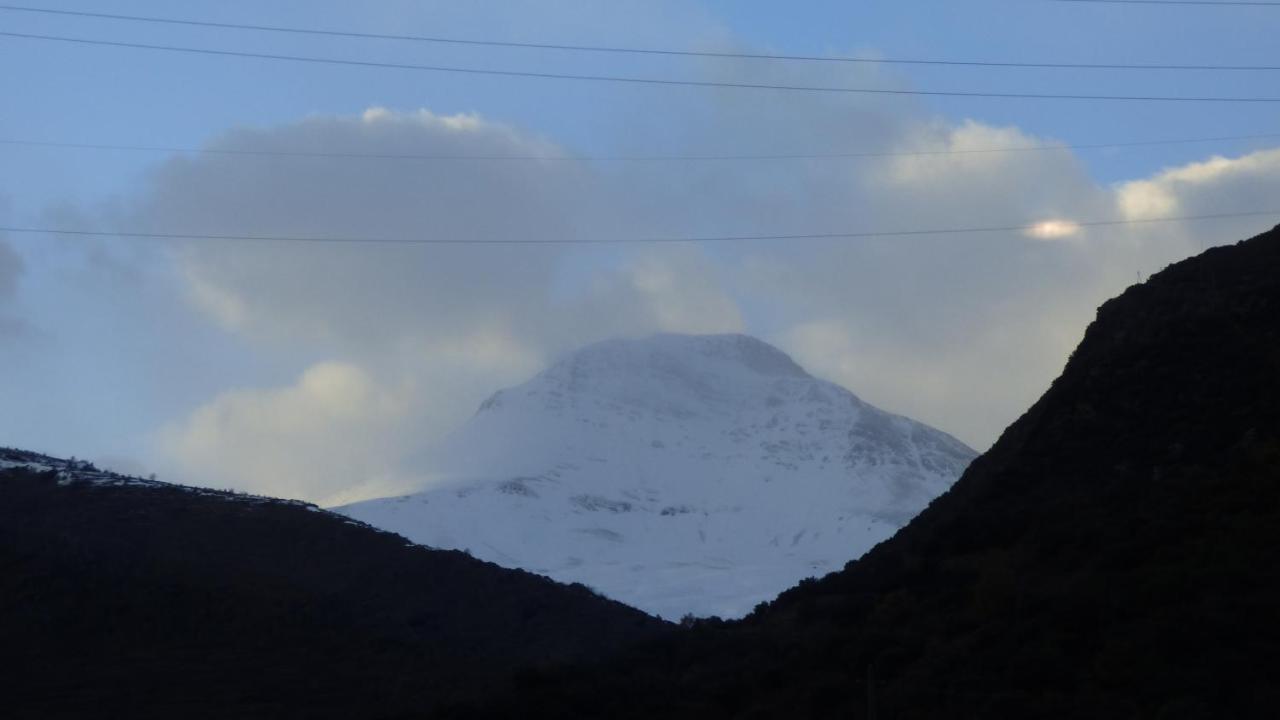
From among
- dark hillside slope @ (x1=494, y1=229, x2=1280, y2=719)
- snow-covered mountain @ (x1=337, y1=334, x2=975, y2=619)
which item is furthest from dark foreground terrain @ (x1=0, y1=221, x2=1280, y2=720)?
snow-covered mountain @ (x1=337, y1=334, x2=975, y2=619)

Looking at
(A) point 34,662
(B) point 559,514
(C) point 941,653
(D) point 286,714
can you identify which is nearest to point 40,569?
(A) point 34,662

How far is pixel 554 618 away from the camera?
165ft

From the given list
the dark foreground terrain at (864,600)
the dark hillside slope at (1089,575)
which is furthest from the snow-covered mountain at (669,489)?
the dark hillside slope at (1089,575)

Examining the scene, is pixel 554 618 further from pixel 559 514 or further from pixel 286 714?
pixel 559 514

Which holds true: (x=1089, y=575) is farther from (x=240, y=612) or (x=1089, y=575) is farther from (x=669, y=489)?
(x=669, y=489)

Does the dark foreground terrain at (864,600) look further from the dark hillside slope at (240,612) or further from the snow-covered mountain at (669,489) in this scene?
the snow-covered mountain at (669,489)

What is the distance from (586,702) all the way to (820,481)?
144 m

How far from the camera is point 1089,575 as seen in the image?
86.5 feet

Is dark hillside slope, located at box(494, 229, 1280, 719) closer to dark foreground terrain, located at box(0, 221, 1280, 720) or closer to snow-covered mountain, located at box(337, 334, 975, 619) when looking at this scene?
dark foreground terrain, located at box(0, 221, 1280, 720)

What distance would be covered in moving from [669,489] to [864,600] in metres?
134

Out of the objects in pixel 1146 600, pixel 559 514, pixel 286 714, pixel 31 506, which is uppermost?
pixel 559 514

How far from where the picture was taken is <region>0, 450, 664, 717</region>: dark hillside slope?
3591cm

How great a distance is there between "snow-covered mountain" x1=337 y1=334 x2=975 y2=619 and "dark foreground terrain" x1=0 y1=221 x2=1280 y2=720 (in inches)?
1545

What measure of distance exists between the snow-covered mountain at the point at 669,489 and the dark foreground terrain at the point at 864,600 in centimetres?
3924
